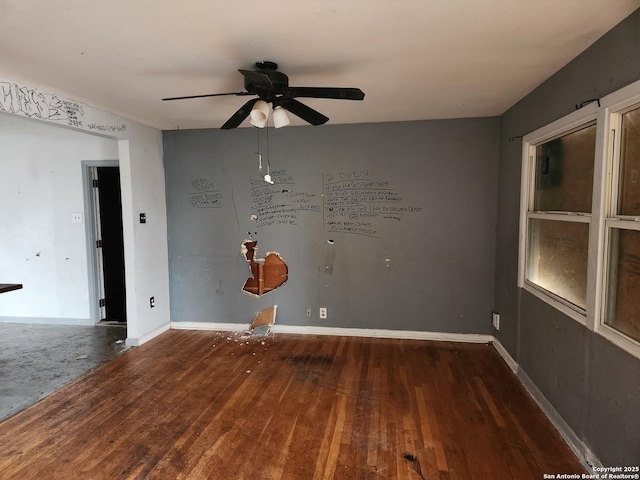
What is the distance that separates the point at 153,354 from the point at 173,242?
4.36ft

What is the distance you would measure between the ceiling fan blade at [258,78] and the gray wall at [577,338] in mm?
1743

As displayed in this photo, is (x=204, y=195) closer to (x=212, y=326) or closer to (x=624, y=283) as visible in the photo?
(x=212, y=326)

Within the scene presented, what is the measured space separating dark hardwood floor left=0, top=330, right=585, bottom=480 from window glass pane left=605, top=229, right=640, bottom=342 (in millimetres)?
846

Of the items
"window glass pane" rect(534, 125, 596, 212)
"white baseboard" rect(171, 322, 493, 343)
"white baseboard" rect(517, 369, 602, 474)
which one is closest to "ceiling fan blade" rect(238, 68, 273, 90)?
Answer: "window glass pane" rect(534, 125, 596, 212)

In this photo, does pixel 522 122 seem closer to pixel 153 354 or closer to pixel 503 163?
pixel 503 163

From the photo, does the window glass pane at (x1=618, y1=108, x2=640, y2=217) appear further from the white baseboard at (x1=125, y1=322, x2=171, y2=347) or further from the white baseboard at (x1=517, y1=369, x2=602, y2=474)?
the white baseboard at (x1=125, y1=322, x2=171, y2=347)

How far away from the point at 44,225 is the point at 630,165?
5584mm

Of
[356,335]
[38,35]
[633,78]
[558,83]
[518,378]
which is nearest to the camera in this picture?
[633,78]

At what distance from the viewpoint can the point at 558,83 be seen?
238 cm

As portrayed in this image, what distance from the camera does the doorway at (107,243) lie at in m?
4.39

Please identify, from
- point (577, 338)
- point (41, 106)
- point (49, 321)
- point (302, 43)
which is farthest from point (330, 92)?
point (49, 321)

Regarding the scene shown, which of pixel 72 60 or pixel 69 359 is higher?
pixel 72 60

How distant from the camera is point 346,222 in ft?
12.9

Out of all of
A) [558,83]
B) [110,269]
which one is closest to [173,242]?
[110,269]
